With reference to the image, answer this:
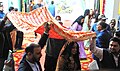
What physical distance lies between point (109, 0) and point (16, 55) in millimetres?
4051

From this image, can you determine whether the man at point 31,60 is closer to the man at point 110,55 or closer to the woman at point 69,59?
the woman at point 69,59

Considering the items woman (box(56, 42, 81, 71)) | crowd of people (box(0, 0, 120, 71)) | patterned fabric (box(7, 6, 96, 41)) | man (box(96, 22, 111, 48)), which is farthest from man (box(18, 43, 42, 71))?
man (box(96, 22, 111, 48))

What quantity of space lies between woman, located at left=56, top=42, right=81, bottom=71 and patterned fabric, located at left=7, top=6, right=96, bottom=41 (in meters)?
0.13

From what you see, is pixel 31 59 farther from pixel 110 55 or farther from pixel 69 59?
pixel 110 55

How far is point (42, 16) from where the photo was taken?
400cm

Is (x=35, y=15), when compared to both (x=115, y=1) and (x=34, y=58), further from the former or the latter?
(x=115, y=1)

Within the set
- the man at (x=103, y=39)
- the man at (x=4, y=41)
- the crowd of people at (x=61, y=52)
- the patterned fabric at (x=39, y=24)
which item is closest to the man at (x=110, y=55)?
the crowd of people at (x=61, y=52)

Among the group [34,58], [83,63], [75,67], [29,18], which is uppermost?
[29,18]

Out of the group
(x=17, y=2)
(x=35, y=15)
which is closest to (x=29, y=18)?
(x=35, y=15)

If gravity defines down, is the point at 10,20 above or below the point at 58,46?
above

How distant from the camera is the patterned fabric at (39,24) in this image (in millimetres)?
3418

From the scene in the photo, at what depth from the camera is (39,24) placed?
12.2ft

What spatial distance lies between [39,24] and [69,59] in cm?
75

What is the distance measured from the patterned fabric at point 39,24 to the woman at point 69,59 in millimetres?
126
